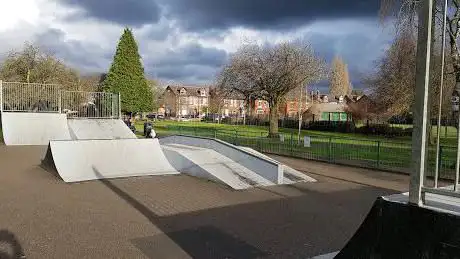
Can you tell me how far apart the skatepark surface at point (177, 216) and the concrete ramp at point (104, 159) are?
562mm

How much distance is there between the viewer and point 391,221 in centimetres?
315

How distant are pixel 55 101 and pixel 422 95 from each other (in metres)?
27.2

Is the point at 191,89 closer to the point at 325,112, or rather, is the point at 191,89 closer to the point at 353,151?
the point at 325,112

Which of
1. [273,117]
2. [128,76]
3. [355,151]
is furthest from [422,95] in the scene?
[128,76]

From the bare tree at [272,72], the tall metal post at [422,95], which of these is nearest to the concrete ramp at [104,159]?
the tall metal post at [422,95]

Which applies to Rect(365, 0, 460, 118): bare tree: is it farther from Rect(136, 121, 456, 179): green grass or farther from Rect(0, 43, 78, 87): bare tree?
Rect(0, 43, 78, 87): bare tree

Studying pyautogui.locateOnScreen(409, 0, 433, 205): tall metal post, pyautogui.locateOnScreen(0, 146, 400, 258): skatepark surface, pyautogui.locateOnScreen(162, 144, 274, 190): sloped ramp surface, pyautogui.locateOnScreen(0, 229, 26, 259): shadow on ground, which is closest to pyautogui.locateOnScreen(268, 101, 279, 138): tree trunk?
pyautogui.locateOnScreen(162, 144, 274, 190): sloped ramp surface

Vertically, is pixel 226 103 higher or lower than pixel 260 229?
higher

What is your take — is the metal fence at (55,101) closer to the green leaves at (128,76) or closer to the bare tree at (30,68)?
the bare tree at (30,68)

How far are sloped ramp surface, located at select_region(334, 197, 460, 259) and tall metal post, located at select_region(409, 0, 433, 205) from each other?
0.24 metres

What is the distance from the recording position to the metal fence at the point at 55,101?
2566 cm

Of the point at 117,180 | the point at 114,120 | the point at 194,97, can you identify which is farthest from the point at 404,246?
the point at 194,97

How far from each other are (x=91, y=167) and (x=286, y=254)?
881 cm

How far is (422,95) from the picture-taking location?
9.29 feet
